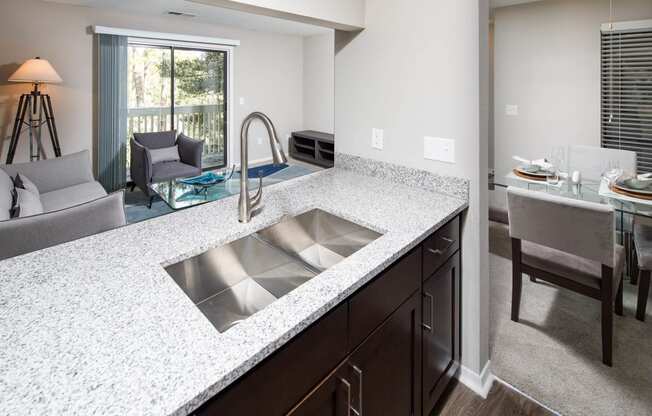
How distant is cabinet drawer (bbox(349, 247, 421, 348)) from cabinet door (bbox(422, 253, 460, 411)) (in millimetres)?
133

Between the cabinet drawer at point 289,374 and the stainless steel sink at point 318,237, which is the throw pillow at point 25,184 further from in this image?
the cabinet drawer at point 289,374

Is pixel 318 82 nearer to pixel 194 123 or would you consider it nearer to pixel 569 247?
pixel 194 123

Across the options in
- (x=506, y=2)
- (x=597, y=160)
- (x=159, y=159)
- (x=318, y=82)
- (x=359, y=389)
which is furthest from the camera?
(x=506, y=2)

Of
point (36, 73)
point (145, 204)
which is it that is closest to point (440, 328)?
point (145, 204)

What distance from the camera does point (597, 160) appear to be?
2830 millimetres

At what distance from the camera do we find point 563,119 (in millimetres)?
3820

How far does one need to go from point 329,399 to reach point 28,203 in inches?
40.0

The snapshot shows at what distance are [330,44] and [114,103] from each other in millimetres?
1064

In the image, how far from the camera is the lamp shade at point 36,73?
92 cm

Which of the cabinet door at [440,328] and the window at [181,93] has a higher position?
the window at [181,93]

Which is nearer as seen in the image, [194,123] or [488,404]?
[194,123]

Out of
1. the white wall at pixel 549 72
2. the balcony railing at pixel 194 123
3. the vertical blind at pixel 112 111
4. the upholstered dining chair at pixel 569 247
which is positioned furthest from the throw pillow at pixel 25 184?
the white wall at pixel 549 72

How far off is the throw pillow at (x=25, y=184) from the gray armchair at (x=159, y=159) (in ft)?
0.84

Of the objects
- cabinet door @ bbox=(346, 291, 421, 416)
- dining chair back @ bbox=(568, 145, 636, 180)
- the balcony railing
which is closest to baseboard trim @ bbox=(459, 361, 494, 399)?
cabinet door @ bbox=(346, 291, 421, 416)
